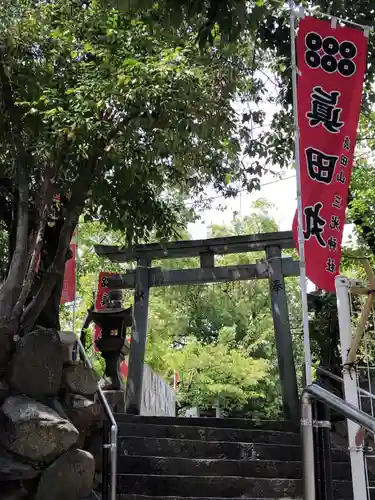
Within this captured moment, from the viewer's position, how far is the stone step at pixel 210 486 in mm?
6344

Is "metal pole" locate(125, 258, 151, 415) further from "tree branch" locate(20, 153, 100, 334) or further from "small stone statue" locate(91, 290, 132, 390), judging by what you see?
"tree branch" locate(20, 153, 100, 334)

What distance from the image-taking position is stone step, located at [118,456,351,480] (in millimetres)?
6727

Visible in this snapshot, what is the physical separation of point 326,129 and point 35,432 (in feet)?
12.2

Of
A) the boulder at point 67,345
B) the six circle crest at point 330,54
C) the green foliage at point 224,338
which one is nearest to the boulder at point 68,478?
the boulder at point 67,345

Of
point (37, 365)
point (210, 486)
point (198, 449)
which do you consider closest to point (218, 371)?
point (198, 449)

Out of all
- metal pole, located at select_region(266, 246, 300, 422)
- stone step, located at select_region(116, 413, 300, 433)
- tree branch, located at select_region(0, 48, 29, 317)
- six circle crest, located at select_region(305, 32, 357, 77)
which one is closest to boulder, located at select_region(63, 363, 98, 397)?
tree branch, located at select_region(0, 48, 29, 317)

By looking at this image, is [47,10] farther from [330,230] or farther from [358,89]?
[330,230]

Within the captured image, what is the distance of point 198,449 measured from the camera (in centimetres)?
724

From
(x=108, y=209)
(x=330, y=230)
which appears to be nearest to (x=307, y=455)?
(x=330, y=230)

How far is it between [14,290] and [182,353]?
1367 centimetres

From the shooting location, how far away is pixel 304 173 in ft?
16.4

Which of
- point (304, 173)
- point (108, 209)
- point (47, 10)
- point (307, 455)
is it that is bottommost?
point (307, 455)

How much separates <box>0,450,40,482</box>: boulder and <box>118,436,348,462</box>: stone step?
6.21ft

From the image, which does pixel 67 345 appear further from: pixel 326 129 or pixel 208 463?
pixel 326 129
